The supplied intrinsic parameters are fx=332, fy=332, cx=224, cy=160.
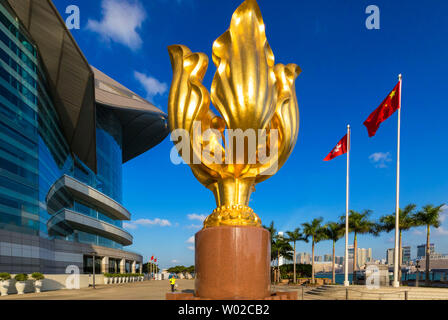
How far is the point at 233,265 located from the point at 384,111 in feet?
48.5

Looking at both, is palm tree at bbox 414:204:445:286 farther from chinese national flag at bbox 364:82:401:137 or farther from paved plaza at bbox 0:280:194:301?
paved plaza at bbox 0:280:194:301

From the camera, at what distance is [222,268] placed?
7289 millimetres

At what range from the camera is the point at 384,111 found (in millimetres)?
18234

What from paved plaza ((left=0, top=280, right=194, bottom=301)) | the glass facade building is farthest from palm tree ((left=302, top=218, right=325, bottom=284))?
the glass facade building

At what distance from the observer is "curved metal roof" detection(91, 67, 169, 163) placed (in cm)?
4681

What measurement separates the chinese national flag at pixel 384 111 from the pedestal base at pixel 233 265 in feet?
44.8

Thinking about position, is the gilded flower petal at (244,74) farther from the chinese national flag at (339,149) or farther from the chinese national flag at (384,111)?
the chinese national flag at (339,149)

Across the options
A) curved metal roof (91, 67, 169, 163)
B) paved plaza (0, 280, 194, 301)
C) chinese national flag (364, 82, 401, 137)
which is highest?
curved metal roof (91, 67, 169, 163)

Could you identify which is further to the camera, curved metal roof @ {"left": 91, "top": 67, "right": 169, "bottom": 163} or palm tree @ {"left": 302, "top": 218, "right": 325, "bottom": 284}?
curved metal roof @ {"left": 91, "top": 67, "right": 169, "bottom": 163}

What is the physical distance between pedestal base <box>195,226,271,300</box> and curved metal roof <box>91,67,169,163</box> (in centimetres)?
4086

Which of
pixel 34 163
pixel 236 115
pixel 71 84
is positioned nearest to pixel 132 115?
pixel 71 84

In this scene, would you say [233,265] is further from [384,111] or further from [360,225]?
[360,225]

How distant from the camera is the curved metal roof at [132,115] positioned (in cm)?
4681

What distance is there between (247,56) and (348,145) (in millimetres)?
16379
